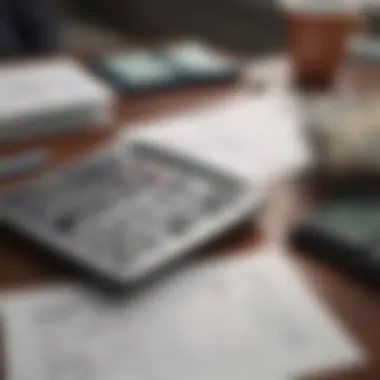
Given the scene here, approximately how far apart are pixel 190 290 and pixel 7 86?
1.72 ft

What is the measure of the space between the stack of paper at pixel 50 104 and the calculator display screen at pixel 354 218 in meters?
0.37

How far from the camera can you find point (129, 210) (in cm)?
86

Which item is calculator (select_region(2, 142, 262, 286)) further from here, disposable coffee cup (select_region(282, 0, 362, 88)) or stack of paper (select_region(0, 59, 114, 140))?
disposable coffee cup (select_region(282, 0, 362, 88))

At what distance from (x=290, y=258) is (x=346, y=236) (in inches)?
2.2

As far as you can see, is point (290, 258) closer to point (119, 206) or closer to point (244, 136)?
point (119, 206)

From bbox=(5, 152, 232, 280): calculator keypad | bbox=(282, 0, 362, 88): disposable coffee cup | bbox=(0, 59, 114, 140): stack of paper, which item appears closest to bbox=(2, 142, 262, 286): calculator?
bbox=(5, 152, 232, 280): calculator keypad

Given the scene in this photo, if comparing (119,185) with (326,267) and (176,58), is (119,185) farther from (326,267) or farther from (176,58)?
(176,58)

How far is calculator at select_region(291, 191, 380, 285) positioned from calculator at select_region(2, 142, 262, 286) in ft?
0.22

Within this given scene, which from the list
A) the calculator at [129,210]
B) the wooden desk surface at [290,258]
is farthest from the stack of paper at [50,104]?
the calculator at [129,210]

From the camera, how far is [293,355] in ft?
2.29

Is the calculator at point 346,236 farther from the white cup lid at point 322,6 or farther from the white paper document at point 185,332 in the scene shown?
the white cup lid at point 322,6

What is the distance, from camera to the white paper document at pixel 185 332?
0.67m

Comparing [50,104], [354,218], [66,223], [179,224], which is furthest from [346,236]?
[50,104]

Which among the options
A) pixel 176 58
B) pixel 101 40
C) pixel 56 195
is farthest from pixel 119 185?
pixel 101 40
